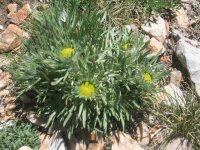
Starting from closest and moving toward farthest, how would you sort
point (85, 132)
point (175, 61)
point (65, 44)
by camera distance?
point (65, 44), point (85, 132), point (175, 61)

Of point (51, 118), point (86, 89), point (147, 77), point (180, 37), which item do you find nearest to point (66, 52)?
point (86, 89)

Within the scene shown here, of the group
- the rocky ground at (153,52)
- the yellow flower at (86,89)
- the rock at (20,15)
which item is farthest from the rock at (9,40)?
the yellow flower at (86,89)

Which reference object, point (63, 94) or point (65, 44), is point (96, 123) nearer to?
point (63, 94)

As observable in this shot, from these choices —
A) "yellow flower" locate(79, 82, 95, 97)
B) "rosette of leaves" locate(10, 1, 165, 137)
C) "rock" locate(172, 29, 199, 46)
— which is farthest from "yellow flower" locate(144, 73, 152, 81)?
"rock" locate(172, 29, 199, 46)

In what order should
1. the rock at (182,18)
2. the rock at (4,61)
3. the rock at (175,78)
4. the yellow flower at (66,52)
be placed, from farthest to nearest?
the rock at (182,18)
the rock at (175,78)
the rock at (4,61)
the yellow flower at (66,52)

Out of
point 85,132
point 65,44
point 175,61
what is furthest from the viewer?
point 175,61

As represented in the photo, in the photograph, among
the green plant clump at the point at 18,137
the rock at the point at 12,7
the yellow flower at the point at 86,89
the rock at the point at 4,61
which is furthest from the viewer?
the rock at the point at 12,7

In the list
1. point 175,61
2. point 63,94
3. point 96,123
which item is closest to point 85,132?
point 96,123

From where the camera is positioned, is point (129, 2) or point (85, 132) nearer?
point (85, 132)

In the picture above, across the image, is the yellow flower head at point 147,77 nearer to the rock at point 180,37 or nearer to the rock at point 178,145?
the rock at point 178,145
